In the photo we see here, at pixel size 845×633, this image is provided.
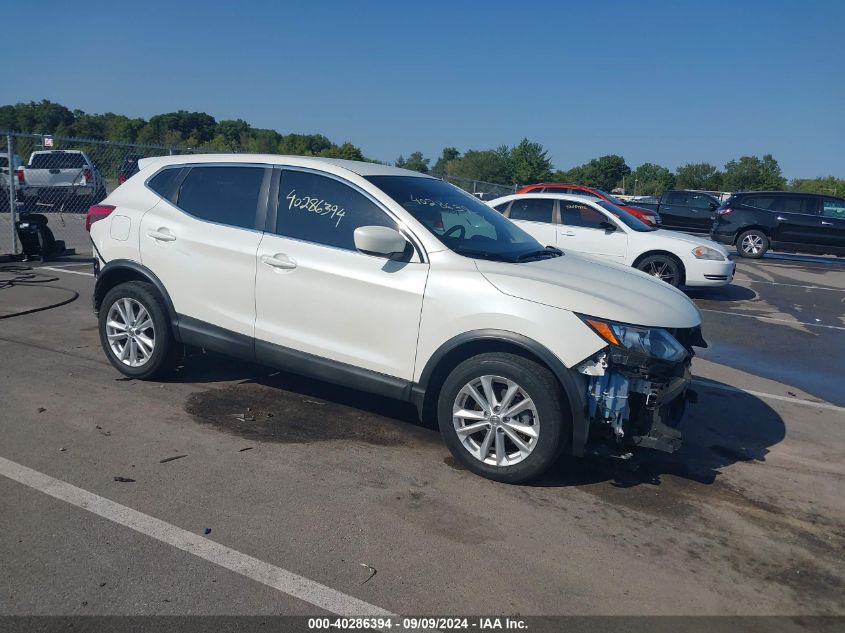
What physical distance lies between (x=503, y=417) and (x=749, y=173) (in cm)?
11070

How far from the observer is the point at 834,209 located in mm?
18531

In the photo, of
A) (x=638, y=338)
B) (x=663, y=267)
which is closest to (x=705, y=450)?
(x=638, y=338)

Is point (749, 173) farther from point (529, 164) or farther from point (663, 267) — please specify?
point (663, 267)

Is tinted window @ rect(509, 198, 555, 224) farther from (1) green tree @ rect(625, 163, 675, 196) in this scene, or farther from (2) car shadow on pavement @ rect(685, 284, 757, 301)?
(1) green tree @ rect(625, 163, 675, 196)

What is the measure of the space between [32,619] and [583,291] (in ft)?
10.5

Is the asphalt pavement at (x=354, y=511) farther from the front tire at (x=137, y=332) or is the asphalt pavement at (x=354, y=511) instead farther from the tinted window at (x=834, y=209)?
the tinted window at (x=834, y=209)

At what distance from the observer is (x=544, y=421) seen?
4070 mm

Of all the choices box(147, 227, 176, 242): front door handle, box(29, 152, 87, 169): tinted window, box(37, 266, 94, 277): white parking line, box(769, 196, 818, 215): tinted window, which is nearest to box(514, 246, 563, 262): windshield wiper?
box(147, 227, 176, 242): front door handle

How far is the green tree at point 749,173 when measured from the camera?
3829 inches

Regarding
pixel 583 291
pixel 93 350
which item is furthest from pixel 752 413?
pixel 93 350

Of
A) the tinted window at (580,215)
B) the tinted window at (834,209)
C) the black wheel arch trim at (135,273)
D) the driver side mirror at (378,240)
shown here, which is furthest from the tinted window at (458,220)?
the tinted window at (834,209)

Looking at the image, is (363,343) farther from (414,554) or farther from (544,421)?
(414,554)

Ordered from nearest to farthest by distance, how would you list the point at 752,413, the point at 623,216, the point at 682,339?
the point at 682,339, the point at 752,413, the point at 623,216

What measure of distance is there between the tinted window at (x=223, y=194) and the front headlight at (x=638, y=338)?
2633mm
